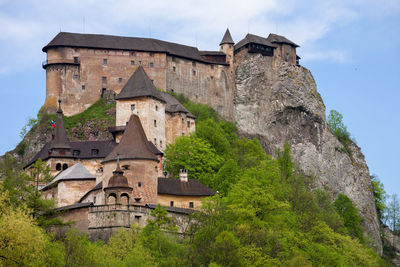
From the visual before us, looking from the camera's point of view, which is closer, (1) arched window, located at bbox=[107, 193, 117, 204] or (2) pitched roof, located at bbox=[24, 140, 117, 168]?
(1) arched window, located at bbox=[107, 193, 117, 204]

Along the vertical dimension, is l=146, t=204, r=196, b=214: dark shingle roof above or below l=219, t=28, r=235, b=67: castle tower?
below

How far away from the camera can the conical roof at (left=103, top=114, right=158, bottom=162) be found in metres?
69.2

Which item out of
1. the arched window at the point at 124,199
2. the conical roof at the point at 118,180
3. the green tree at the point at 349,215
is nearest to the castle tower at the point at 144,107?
the conical roof at the point at 118,180

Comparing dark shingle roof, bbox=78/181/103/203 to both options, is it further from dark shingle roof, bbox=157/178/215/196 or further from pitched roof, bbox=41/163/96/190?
dark shingle roof, bbox=157/178/215/196

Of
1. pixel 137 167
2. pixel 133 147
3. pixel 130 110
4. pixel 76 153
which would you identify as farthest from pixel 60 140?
pixel 137 167

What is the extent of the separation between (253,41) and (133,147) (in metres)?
49.4

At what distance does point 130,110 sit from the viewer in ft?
283

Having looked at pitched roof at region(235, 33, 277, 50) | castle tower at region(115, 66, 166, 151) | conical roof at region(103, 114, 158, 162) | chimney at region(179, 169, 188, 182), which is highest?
pitched roof at region(235, 33, 277, 50)

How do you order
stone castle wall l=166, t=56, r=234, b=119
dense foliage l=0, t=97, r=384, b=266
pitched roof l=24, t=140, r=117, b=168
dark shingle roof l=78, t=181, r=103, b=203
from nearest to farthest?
dense foliage l=0, t=97, r=384, b=266
dark shingle roof l=78, t=181, r=103, b=203
pitched roof l=24, t=140, r=117, b=168
stone castle wall l=166, t=56, r=234, b=119

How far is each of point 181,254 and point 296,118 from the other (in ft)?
205


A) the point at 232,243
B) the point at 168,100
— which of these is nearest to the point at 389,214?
the point at 168,100

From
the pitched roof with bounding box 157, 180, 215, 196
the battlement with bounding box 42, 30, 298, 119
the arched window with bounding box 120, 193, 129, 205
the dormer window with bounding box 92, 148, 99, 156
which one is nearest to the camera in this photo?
the arched window with bounding box 120, 193, 129, 205

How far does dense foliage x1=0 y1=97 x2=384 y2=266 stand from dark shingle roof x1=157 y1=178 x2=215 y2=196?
2.56 m

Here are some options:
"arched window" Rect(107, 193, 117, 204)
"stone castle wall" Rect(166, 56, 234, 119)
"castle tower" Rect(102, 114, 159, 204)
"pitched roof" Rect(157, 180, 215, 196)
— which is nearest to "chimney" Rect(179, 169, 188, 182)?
"pitched roof" Rect(157, 180, 215, 196)
